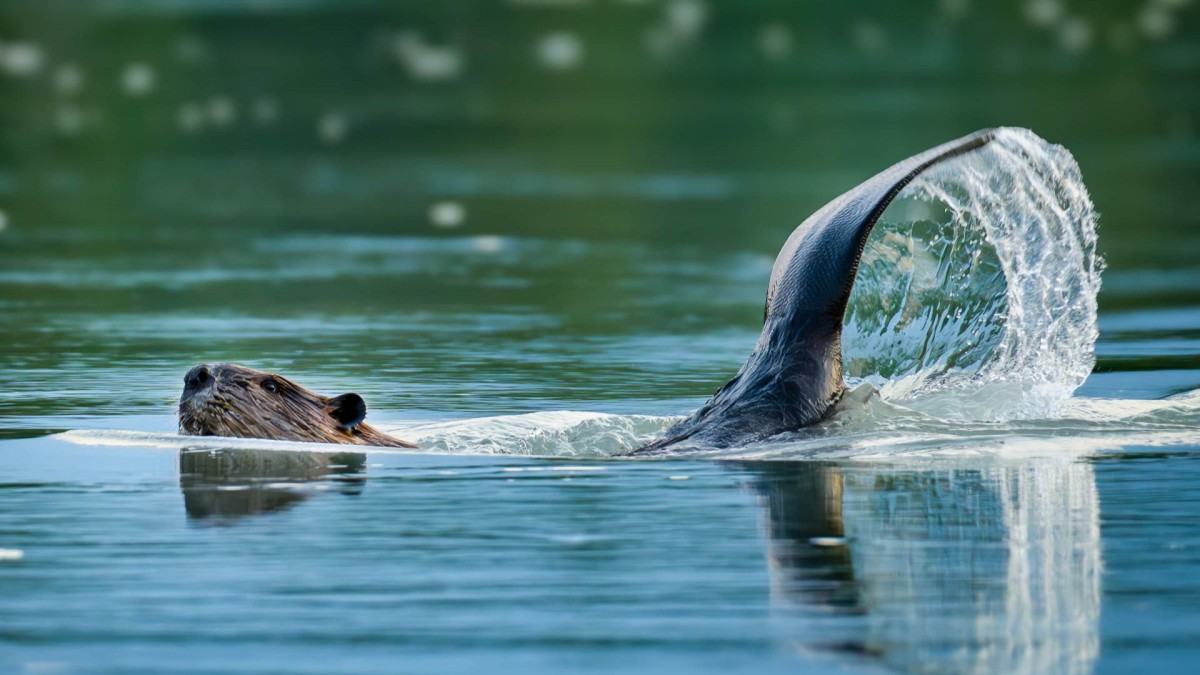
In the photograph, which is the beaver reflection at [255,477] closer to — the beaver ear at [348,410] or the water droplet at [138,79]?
the beaver ear at [348,410]

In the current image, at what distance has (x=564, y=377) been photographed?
12023 mm

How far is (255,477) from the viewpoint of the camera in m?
8.24

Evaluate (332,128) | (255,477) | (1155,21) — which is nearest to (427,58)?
(332,128)

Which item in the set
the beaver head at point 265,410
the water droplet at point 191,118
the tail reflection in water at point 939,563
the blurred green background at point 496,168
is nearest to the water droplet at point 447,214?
the blurred green background at point 496,168

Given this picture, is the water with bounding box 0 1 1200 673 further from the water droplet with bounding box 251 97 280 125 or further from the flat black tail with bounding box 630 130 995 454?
the water droplet with bounding box 251 97 280 125

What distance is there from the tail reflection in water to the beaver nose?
7.08 ft

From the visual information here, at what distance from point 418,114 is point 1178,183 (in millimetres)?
18077

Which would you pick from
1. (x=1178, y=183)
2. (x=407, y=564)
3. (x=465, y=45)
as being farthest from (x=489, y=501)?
(x=465, y=45)

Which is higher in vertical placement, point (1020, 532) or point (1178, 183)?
point (1178, 183)

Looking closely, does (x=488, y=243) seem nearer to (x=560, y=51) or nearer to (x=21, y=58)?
(x=21, y=58)

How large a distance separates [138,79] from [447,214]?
20935 millimetres

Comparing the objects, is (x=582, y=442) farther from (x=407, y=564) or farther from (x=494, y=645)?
(x=494, y=645)

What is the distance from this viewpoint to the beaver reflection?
762cm

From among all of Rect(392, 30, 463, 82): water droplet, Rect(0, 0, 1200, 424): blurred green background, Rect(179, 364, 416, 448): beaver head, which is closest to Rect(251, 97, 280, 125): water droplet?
Rect(0, 0, 1200, 424): blurred green background
